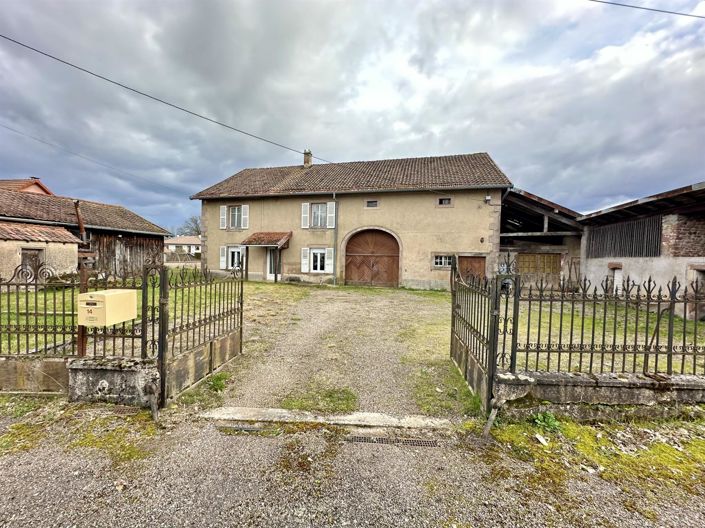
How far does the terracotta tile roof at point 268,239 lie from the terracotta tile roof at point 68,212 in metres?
7.96

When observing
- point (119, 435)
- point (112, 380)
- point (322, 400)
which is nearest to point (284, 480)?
point (322, 400)

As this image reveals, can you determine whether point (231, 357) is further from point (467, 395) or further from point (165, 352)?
point (467, 395)

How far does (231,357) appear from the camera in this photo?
17.8ft

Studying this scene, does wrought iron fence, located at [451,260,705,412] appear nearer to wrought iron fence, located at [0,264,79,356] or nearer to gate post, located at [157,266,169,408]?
gate post, located at [157,266,169,408]

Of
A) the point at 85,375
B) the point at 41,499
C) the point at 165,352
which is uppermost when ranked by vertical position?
the point at 165,352

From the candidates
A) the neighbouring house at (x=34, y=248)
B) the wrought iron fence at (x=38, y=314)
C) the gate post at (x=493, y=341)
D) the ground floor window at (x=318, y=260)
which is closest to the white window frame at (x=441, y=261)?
the ground floor window at (x=318, y=260)

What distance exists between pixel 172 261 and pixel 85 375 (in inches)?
1414

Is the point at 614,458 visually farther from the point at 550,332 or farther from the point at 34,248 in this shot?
the point at 34,248

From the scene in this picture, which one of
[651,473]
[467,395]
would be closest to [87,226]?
[467,395]

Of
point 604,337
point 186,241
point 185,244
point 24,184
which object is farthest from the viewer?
point 186,241

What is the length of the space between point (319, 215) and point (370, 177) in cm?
369

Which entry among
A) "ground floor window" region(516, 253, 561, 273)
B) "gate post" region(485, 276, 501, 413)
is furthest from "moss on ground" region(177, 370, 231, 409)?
"ground floor window" region(516, 253, 561, 273)

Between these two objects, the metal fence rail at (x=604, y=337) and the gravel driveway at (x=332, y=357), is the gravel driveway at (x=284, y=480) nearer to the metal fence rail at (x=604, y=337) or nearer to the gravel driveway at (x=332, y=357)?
the gravel driveway at (x=332, y=357)

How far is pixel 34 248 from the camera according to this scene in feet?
41.4
